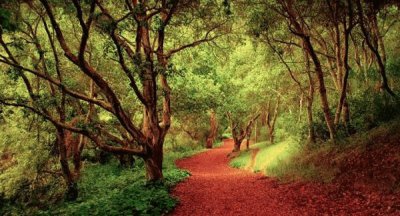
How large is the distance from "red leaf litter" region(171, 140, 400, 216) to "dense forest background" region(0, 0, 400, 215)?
1.06 metres

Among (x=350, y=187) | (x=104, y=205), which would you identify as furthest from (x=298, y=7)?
(x=104, y=205)

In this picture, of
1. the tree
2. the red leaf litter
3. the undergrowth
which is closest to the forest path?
the red leaf litter

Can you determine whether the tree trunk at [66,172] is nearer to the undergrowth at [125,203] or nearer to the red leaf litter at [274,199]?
the undergrowth at [125,203]

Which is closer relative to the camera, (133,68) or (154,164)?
(133,68)

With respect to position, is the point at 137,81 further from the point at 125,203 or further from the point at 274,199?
the point at 274,199

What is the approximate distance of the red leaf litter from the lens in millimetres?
8129

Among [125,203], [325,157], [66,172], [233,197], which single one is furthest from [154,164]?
[325,157]

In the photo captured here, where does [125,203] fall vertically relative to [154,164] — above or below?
below

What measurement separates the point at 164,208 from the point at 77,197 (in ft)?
18.7

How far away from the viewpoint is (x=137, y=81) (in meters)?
16.3

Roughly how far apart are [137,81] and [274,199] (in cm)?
882

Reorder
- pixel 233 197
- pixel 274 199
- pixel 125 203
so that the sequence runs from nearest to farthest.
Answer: pixel 125 203
pixel 274 199
pixel 233 197

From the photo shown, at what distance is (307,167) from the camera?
13.2 m

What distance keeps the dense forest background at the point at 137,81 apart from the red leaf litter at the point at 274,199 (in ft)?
3.49
